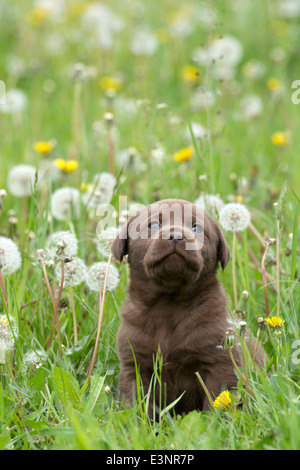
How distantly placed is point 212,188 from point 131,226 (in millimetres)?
1032

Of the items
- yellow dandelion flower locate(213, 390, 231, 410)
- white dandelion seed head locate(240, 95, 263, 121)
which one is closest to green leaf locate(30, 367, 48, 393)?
yellow dandelion flower locate(213, 390, 231, 410)

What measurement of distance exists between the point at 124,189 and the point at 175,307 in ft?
5.94

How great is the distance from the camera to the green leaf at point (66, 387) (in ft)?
9.27

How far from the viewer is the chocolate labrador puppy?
291 cm

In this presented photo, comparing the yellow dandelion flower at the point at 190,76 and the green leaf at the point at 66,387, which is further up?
the yellow dandelion flower at the point at 190,76

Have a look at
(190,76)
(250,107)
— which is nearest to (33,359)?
(250,107)

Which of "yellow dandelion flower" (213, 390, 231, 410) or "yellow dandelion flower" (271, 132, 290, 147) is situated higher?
"yellow dandelion flower" (271, 132, 290, 147)

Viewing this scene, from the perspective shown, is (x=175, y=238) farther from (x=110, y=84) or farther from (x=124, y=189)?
(x=110, y=84)

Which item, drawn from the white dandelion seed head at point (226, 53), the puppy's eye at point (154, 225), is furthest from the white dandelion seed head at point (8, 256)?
the white dandelion seed head at point (226, 53)

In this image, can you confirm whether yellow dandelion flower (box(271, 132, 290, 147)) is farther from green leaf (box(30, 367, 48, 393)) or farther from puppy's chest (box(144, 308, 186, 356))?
green leaf (box(30, 367, 48, 393))

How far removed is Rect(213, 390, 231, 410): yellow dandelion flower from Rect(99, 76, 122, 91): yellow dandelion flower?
182 inches

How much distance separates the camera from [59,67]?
8094mm

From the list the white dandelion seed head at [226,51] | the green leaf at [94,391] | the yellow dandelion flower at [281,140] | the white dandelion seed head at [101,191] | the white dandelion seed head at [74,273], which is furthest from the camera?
the white dandelion seed head at [226,51]

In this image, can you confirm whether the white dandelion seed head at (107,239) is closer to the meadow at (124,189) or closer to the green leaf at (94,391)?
the meadow at (124,189)
